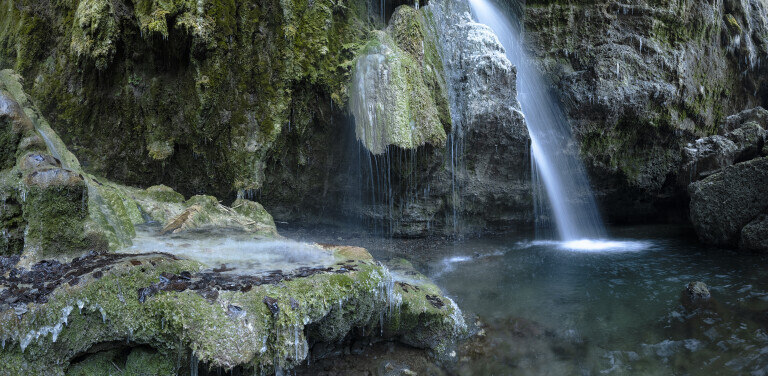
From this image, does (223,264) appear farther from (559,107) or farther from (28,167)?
(559,107)

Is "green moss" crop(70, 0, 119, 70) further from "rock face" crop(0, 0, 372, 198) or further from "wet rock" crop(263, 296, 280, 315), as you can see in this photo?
"wet rock" crop(263, 296, 280, 315)

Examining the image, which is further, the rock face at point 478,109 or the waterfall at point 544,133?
the waterfall at point 544,133

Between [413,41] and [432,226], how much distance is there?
19.2ft

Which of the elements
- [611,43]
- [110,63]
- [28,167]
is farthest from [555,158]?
[28,167]

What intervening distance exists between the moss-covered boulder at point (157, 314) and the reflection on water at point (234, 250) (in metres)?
0.51

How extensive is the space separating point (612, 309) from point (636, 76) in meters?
9.78

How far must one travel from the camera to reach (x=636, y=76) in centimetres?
1512

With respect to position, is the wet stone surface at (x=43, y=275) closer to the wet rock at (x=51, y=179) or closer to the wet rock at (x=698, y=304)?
the wet rock at (x=51, y=179)

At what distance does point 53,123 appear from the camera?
10.2m

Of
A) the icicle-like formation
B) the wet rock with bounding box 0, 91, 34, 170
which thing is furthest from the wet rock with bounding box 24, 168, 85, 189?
the icicle-like formation

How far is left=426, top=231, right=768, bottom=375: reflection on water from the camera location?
673 centimetres

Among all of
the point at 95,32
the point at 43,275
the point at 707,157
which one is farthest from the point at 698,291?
the point at 95,32

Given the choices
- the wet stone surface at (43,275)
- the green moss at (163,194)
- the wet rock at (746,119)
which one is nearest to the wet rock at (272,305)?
the wet stone surface at (43,275)

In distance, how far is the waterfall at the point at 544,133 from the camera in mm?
15055
